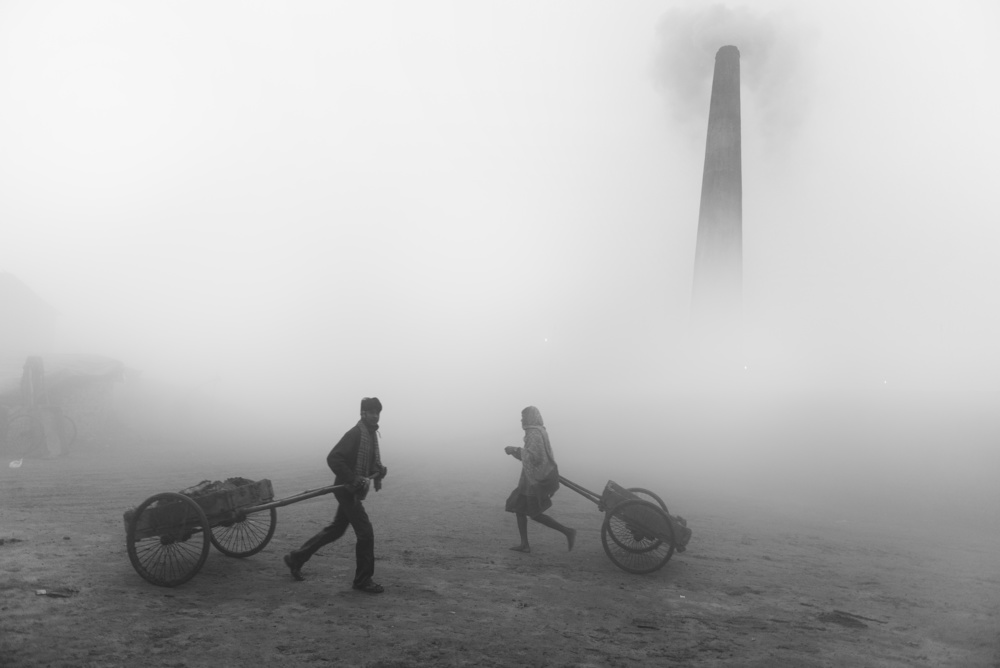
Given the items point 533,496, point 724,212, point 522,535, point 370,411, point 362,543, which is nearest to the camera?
point 362,543

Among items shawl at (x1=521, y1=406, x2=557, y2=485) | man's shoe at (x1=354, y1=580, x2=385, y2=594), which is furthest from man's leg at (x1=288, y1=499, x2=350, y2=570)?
shawl at (x1=521, y1=406, x2=557, y2=485)

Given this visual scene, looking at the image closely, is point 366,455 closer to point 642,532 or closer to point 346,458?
point 346,458

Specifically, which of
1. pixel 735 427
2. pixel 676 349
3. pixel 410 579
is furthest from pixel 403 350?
pixel 410 579

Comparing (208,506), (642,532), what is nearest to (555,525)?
(642,532)

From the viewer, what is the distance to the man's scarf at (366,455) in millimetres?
6469

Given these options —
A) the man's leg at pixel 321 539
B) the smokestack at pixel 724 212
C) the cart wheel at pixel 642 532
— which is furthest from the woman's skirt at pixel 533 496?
the smokestack at pixel 724 212

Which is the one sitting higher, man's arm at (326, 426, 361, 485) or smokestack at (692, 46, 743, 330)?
smokestack at (692, 46, 743, 330)

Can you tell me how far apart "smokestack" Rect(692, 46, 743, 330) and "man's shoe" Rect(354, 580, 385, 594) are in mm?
17944

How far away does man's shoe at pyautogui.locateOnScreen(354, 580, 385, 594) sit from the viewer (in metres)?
6.28

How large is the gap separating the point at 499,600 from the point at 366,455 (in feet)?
6.32

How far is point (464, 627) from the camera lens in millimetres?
5508

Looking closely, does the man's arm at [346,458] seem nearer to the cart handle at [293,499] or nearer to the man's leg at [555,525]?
the cart handle at [293,499]

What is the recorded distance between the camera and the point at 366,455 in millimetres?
6535

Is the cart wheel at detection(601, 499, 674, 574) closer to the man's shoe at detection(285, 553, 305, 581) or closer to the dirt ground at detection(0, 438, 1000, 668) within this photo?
the dirt ground at detection(0, 438, 1000, 668)
